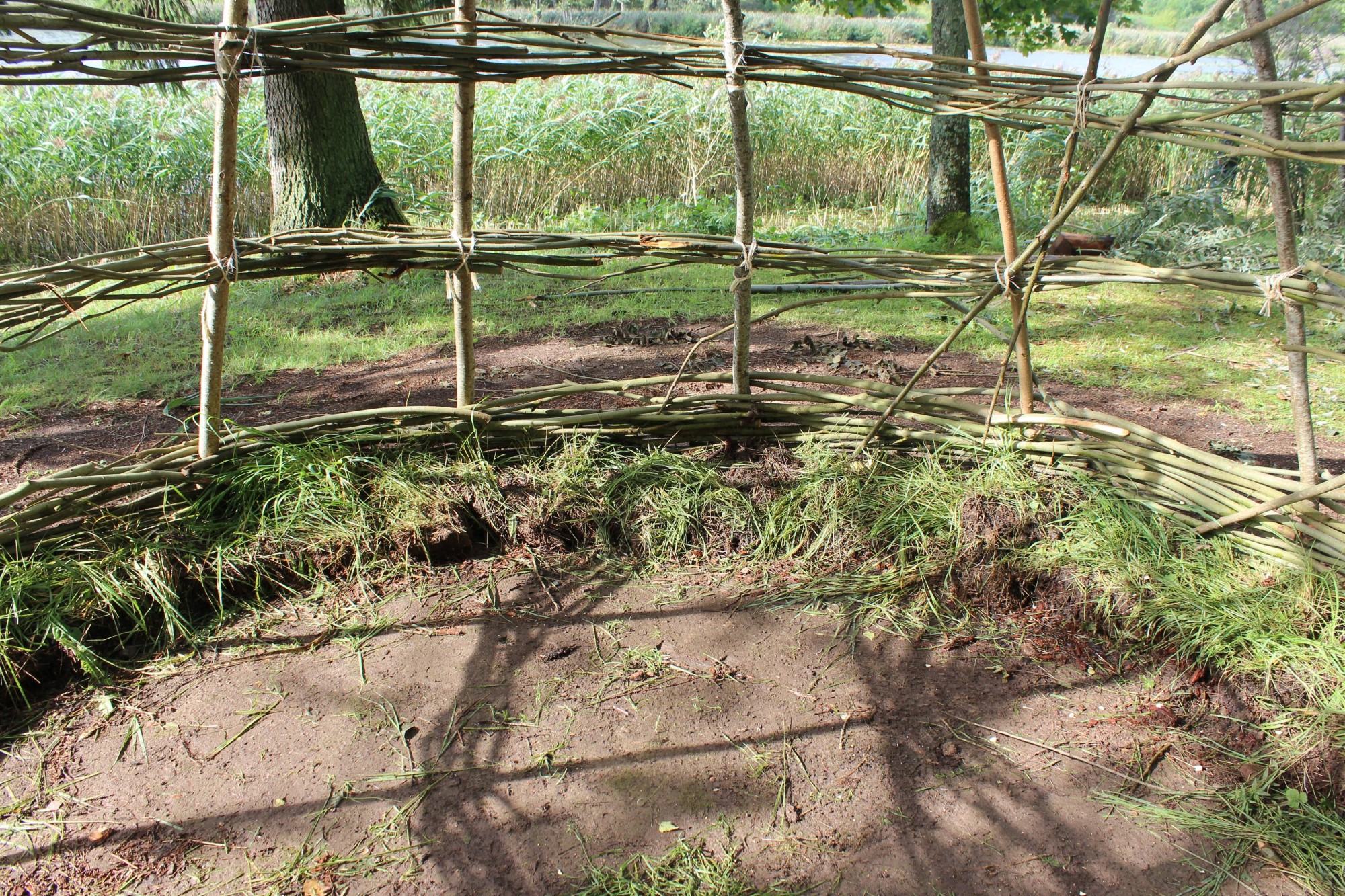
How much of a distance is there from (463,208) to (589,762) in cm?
160

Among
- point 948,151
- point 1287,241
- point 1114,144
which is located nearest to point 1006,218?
point 1114,144

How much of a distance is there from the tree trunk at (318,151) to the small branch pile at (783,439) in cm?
373

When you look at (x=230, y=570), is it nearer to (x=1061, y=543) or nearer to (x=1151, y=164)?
(x=1061, y=543)

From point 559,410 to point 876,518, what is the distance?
3.51 feet

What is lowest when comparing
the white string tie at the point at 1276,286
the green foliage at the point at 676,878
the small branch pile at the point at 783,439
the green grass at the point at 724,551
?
the green foliage at the point at 676,878

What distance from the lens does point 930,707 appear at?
1944mm

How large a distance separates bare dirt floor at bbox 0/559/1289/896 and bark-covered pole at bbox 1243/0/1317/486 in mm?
645

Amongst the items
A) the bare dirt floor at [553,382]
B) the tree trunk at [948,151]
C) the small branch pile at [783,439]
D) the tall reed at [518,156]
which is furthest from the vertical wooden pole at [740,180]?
the tall reed at [518,156]

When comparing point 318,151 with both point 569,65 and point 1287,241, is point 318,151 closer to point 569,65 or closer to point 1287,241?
point 569,65

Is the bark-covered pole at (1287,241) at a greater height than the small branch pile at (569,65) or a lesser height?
lesser

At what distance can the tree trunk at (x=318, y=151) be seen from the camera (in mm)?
5609

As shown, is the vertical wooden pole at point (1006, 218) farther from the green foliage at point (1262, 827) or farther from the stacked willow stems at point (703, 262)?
the green foliage at point (1262, 827)

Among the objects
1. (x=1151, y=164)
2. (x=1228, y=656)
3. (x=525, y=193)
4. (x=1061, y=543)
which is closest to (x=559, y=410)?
(x=1061, y=543)

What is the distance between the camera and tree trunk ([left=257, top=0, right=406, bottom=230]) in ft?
18.4
